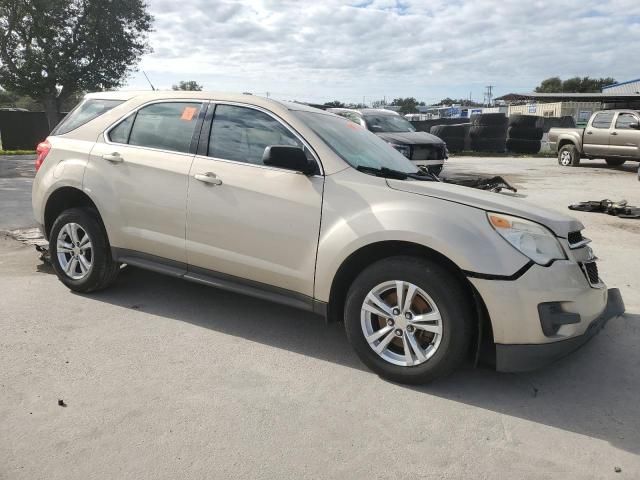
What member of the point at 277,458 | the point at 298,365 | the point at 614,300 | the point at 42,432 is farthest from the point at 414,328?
the point at 42,432

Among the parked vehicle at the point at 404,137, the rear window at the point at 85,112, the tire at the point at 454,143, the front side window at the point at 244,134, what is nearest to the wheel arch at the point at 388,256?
the front side window at the point at 244,134

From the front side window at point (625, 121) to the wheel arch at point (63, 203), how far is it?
16269 mm

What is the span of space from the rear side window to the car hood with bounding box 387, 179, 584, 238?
1.66 metres

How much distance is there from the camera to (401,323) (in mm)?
3256

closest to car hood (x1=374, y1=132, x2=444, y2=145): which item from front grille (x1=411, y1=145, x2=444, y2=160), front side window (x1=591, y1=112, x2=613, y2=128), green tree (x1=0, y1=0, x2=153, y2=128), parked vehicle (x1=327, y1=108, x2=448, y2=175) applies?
parked vehicle (x1=327, y1=108, x2=448, y2=175)

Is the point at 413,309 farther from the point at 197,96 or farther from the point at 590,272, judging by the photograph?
the point at 197,96

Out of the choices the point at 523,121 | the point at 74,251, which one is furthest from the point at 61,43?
the point at 74,251

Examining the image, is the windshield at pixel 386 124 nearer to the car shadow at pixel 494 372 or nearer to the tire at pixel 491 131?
the car shadow at pixel 494 372

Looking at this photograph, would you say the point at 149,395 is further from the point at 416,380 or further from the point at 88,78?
the point at 88,78

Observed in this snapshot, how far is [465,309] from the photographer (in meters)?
3.10

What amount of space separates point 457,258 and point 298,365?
124 cm

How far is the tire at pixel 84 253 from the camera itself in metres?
4.46

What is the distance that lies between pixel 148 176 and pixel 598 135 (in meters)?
16.6

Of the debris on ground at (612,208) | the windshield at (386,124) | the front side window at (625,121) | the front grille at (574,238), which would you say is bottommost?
the debris on ground at (612,208)
